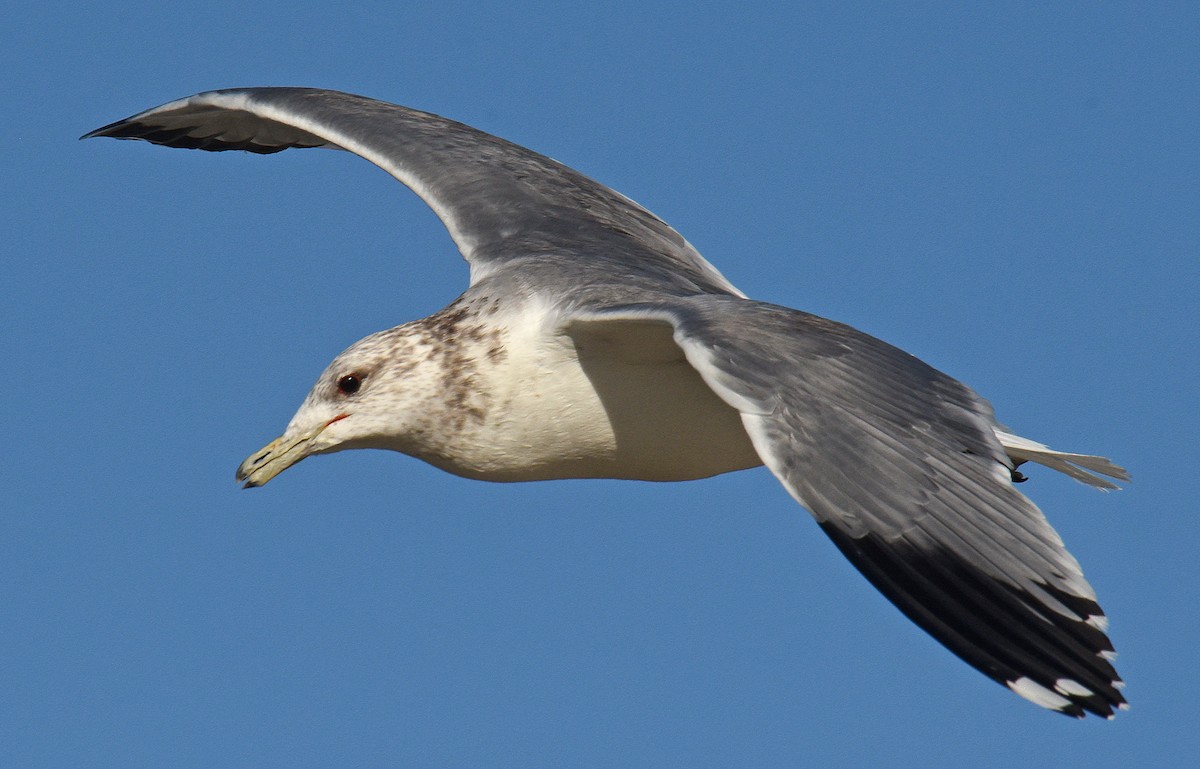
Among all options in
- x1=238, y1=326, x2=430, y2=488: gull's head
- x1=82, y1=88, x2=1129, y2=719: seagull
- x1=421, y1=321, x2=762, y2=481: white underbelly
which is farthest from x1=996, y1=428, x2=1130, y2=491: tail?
x1=238, y1=326, x2=430, y2=488: gull's head

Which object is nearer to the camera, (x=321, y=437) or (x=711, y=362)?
(x=711, y=362)

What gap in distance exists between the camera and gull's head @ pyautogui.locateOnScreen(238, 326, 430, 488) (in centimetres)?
843

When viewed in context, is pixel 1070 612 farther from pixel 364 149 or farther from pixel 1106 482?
pixel 364 149

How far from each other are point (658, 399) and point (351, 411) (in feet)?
4.82

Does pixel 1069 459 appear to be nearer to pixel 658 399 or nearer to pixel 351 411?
pixel 658 399

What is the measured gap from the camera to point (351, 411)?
8.43m

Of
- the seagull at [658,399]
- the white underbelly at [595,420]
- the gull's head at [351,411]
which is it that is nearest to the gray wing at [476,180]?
the seagull at [658,399]

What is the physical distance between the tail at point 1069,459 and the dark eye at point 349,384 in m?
3.06

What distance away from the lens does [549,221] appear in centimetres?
1001

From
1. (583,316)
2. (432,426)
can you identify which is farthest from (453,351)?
(583,316)

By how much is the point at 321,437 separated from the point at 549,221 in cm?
221

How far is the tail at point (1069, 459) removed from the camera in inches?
332

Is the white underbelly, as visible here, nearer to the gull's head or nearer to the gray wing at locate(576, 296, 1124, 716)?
the gull's head

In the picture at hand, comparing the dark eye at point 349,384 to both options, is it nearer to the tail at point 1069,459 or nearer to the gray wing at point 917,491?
the gray wing at point 917,491
